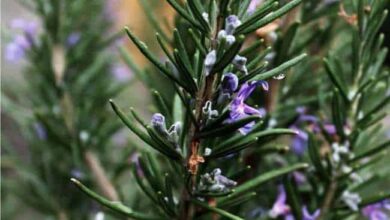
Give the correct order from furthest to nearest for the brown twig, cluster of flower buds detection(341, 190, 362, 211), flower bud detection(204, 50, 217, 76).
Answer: the brown twig
cluster of flower buds detection(341, 190, 362, 211)
flower bud detection(204, 50, 217, 76)

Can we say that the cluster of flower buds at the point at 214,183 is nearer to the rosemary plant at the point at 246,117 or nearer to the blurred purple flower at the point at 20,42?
the rosemary plant at the point at 246,117

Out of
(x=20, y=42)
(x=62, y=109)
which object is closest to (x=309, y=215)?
(x=62, y=109)

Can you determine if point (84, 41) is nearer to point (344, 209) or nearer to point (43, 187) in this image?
point (43, 187)

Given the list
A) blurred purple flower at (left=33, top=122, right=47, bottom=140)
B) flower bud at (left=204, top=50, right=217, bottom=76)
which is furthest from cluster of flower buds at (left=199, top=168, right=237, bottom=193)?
blurred purple flower at (left=33, top=122, right=47, bottom=140)

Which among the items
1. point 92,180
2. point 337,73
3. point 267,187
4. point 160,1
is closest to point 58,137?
point 92,180

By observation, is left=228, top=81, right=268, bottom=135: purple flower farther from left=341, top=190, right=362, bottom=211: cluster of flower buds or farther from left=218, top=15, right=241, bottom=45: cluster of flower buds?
left=341, top=190, right=362, bottom=211: cluster of flower buds

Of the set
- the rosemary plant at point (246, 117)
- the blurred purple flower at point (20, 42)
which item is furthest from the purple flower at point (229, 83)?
the blurred purple flower at point (20, 42)
